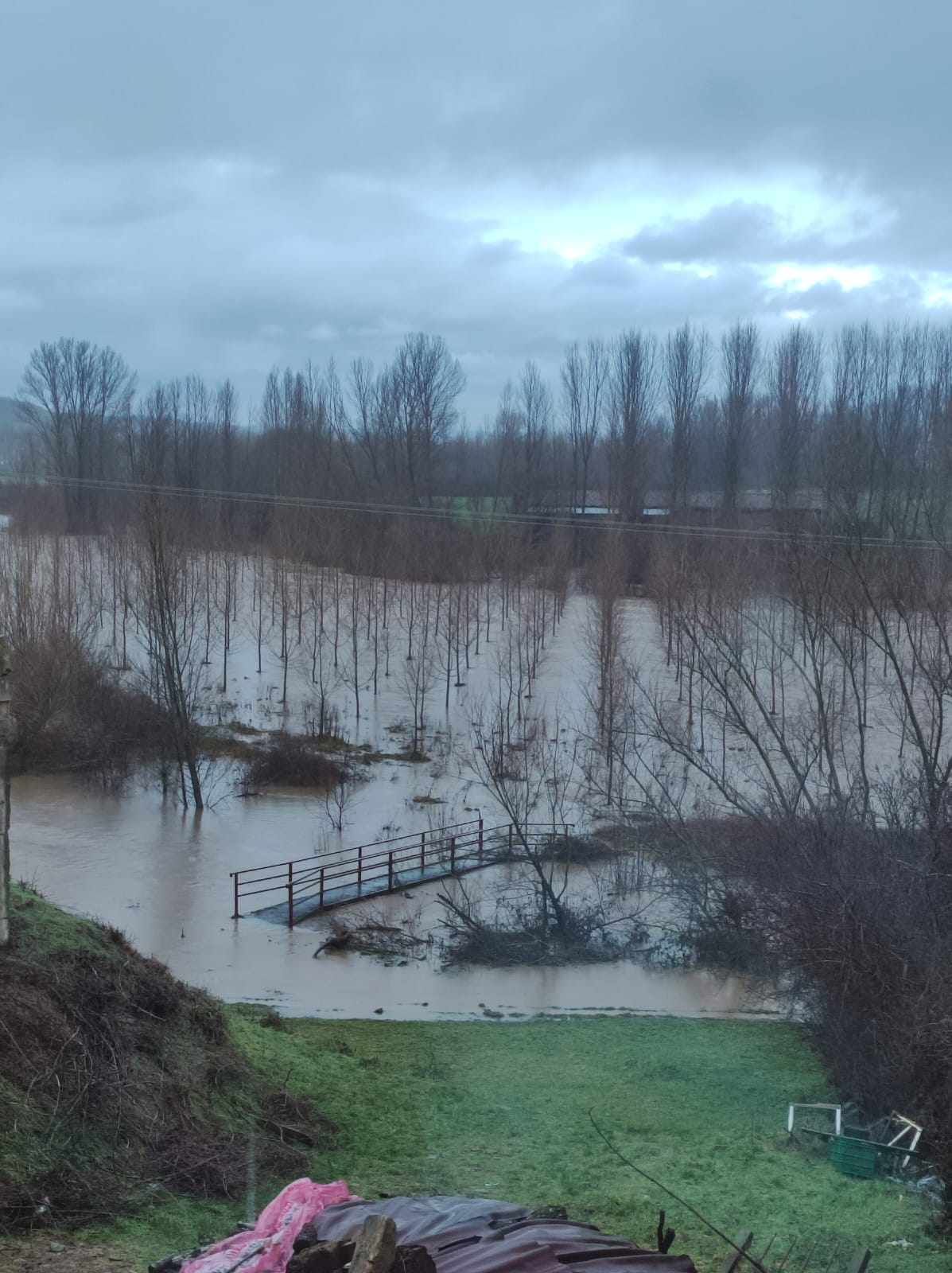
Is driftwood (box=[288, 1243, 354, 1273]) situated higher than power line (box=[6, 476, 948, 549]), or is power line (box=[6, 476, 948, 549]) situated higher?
power line (box=[6, 476, 948, 549])

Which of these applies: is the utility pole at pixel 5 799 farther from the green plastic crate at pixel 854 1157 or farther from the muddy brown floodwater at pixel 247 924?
the green plastic crate at pixel 854 1157

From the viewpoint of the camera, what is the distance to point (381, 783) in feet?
91.7

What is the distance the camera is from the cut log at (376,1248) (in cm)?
358

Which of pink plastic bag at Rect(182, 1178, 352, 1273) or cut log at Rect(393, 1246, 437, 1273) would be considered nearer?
cut log at Rect(393, 1246, 437, 1273)

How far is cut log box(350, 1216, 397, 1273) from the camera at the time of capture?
358cm

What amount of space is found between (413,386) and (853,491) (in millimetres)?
42807

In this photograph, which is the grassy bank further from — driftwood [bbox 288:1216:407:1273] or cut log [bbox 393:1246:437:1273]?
cut log [bbox 393:1246:437:1273]

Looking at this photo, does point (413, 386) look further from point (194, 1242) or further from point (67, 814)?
point (194, 1242)

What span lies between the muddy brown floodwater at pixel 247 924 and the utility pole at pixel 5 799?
17.7ft

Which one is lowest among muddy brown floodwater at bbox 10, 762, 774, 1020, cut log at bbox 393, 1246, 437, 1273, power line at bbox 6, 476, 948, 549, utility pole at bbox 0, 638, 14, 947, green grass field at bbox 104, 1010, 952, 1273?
muddy brown floodwater at bbox 10, 762, 774, 1020

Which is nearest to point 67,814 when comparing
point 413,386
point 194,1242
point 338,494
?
point 194,1242

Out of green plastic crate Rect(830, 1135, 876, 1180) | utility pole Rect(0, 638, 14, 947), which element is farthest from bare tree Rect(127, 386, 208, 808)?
green plastic crate Rect(830, 1135, 876, 1180)

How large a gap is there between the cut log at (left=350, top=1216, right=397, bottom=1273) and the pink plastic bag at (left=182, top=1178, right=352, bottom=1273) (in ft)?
1.91

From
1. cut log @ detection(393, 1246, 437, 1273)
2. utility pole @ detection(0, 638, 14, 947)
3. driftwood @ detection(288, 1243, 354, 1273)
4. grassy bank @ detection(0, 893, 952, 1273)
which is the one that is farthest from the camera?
utility pole @ detection(0, 638, 14, 947)
